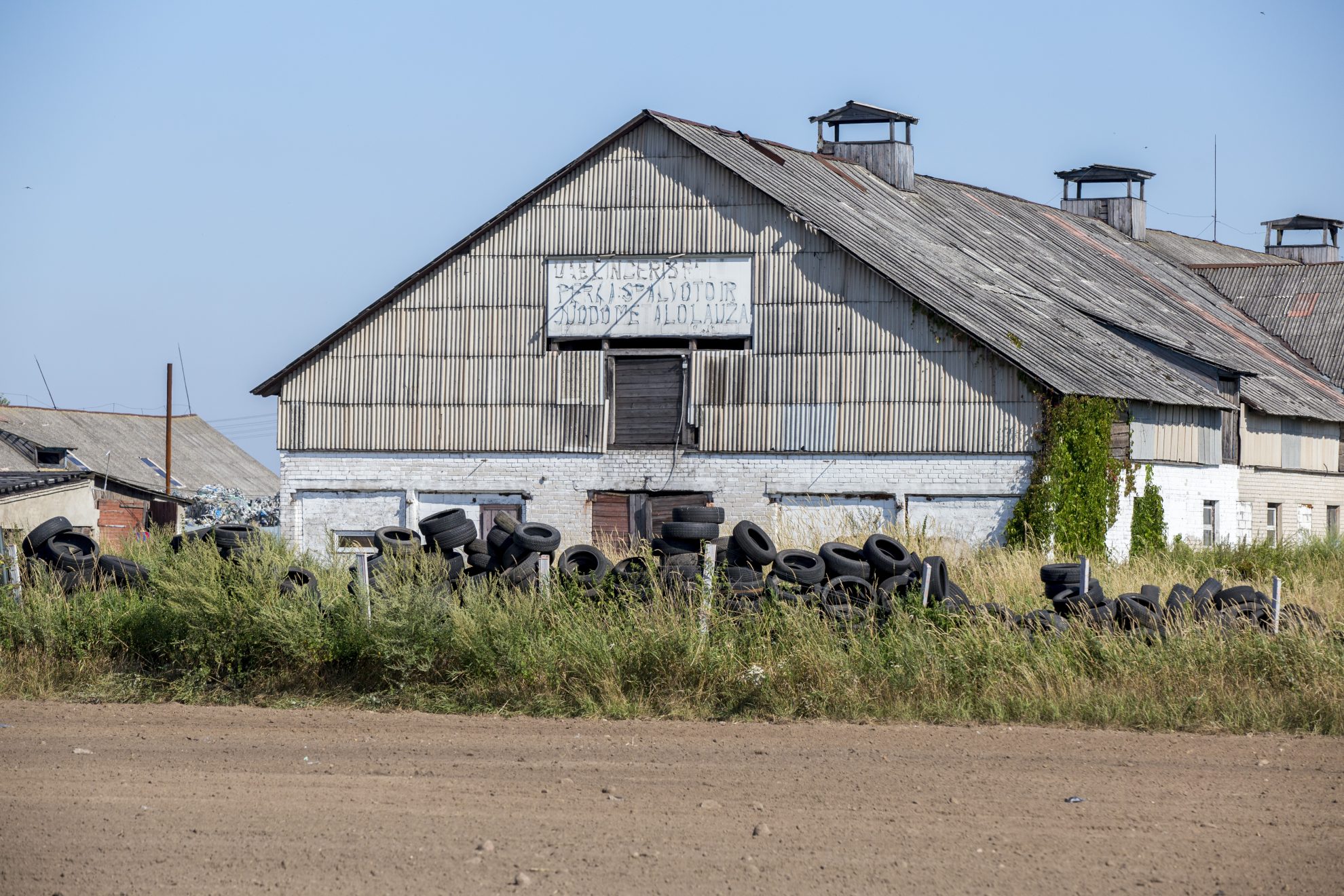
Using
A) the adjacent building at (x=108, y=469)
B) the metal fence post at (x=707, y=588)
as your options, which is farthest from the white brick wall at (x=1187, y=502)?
the adjacent building at (x=108, y=469)

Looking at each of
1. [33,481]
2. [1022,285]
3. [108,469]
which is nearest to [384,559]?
[1022,285]

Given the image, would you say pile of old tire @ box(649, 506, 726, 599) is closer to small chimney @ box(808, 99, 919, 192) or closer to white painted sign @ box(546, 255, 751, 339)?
white painted sign @ box(546, 255, 751, 339)

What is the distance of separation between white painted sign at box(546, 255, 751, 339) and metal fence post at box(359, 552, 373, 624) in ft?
45.3

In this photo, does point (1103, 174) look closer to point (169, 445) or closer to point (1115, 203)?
point (1115, 203)

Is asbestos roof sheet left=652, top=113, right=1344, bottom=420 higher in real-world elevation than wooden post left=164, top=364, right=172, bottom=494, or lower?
higher

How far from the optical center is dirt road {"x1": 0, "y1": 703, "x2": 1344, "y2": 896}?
23.5ft

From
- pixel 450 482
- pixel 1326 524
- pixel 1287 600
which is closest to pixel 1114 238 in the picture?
pixel 1326 524

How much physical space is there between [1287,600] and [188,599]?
10.5 metres

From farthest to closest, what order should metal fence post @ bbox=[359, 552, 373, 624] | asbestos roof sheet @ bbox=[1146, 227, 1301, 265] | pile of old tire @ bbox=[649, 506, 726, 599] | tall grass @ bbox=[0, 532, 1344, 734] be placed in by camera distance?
asbestos roof sheet @ bbox=[1146, 227, 1301, 265] < pile of old tire @ bbox=[649, 506, 726, 599] < metal fence post @ bbox=[359, 552, 373, 624] < tall grass @ bbox=[0, 532, 1344, 734]

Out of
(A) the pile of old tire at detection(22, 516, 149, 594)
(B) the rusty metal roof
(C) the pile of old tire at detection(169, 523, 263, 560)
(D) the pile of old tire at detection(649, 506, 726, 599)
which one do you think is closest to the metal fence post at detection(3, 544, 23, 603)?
(A) the pile of old tire at detection(22, 516, 149, 594)

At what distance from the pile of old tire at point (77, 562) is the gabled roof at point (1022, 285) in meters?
11.9

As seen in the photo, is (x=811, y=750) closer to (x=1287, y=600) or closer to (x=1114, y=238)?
(x=1287, y=600)

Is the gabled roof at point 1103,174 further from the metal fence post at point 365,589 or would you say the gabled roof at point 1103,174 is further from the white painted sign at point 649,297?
the metal fence post at point 365,589

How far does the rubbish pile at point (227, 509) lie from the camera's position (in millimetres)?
51219
